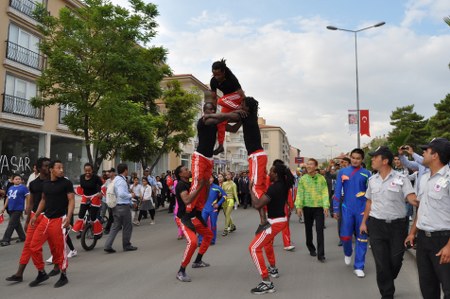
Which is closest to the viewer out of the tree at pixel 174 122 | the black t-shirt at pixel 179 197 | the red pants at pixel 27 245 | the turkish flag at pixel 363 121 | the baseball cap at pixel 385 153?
the baseball cap at pixel 385 153

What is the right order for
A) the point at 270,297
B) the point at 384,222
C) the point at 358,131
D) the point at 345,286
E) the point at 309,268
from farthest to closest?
the point at 358,131 < the point at 309,268 < the point at 345,286 < the point at 270,297 < the point at 384,222

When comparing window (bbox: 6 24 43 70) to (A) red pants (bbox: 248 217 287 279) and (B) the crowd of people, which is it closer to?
(B) the crowd of people

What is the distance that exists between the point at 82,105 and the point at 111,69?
5.63 ft

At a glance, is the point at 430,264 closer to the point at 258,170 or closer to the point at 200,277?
the point at 258,170

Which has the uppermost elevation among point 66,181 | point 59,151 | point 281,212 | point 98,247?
point 59,151

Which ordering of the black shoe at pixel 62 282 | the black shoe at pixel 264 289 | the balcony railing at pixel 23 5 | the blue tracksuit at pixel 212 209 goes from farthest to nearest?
the balcony railing at pixel 23 5
the blue tracksuit at pixel 212 209
the black shoe at pixel 62 282
the black shoe at pixel 264 289

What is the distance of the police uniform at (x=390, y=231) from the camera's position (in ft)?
14.9

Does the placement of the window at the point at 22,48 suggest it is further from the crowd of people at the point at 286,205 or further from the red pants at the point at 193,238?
the red pants at the point at 193,238

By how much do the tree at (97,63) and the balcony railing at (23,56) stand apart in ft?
23.2

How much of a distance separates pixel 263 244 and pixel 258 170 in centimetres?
105

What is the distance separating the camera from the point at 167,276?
20.3 ft

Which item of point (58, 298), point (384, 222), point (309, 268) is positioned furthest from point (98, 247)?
point (384, 222)

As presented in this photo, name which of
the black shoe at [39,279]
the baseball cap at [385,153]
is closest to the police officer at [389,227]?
the baseball cap at [385,153]

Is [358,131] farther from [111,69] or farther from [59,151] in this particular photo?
[59,151]
